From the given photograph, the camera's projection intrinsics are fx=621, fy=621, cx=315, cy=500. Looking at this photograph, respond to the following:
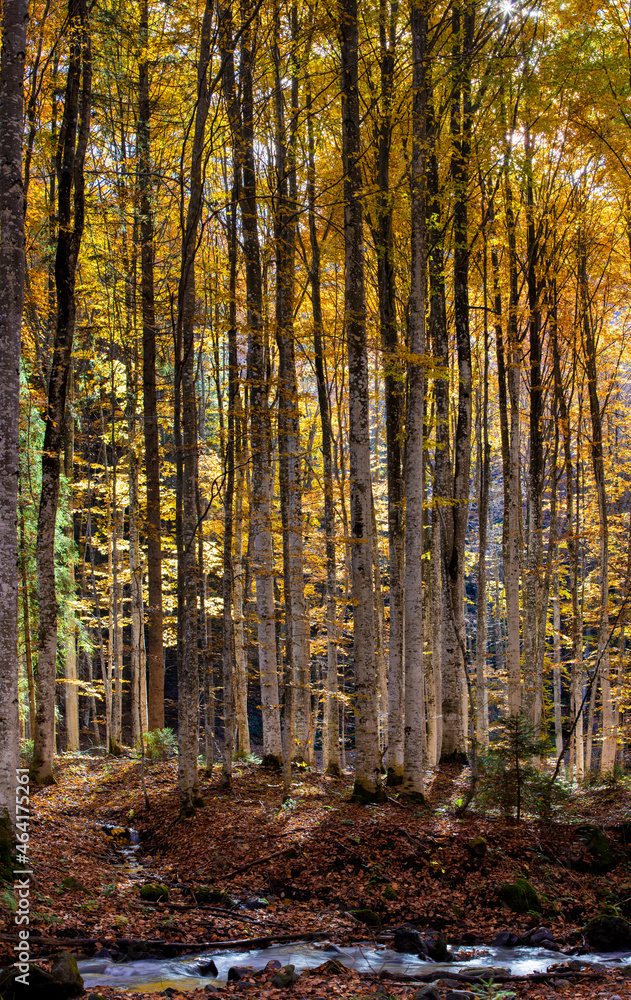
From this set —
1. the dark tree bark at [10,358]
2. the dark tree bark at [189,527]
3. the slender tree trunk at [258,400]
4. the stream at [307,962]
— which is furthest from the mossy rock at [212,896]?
the slender tree trunk at [258,400]

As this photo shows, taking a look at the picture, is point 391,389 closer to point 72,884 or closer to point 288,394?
point 288,394

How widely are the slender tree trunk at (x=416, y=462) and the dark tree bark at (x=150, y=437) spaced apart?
4.76 meters

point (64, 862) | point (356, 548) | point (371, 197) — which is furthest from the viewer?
point (371, 197)

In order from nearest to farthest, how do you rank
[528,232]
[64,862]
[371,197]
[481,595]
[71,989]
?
1. [71,989]
2. [64,862]
3. [371,197]
4. [528,232]
5. [481,595]

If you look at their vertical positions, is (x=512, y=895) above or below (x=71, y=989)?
below

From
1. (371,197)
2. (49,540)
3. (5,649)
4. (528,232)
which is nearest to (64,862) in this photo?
(5,649)

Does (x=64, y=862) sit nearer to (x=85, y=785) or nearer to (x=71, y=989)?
(x=71, y=989)

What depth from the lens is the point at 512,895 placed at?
6625 millimetres

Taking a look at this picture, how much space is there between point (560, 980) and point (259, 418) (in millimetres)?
8634

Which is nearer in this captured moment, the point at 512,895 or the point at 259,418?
the point at 512,895

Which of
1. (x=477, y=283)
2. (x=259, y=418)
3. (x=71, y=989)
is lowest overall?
(x=71, y=989)

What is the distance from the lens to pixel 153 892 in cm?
630

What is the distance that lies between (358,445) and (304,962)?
5.91 meters

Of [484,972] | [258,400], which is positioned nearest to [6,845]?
[484,972]
